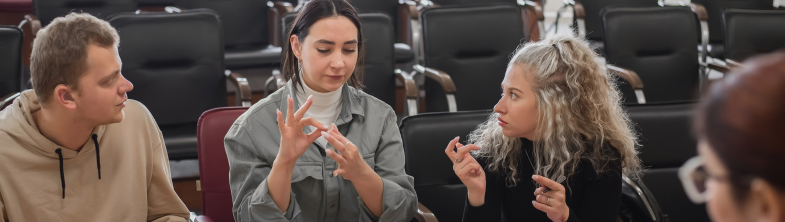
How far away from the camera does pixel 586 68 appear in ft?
→ 4.61

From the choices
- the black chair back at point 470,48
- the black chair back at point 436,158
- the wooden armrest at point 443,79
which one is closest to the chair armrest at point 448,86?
the wooden armrest at point 443,79

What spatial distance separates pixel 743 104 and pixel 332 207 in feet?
3.35

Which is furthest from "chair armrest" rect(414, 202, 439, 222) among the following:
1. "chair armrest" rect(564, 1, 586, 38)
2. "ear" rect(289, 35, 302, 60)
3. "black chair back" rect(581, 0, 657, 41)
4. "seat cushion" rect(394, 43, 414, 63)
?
"black chair back" rect(581, 0, 657, 41)

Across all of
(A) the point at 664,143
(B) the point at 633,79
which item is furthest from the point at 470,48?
(A) the point at 664,143

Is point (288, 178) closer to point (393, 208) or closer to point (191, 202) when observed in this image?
point (393, 208)

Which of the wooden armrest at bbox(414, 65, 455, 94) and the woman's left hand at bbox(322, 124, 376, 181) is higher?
the woman's left hand at bbox(322, 124, 376, 181)

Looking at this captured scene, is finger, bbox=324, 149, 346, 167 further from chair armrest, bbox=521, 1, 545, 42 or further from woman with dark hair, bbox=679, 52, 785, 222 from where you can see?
chair armrest, bbox=521, 1, 545, 42

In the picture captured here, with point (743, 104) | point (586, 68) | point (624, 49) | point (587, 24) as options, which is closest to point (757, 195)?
point (743, 104)

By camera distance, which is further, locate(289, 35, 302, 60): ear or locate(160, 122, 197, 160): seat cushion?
locate(160, 122, 197, 160): seat cushion

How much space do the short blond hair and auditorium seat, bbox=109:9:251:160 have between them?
47.8 inches

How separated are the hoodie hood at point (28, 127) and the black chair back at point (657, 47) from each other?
2.42 m

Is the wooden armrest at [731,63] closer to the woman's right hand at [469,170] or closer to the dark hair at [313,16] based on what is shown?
the woman's right hand at [469,170]

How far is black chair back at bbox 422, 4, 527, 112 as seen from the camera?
2785 millimetres

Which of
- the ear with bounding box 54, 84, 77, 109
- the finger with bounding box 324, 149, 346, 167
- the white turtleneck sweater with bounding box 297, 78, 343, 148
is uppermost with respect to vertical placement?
the ear with bounding box 54, 84, 77, 109
